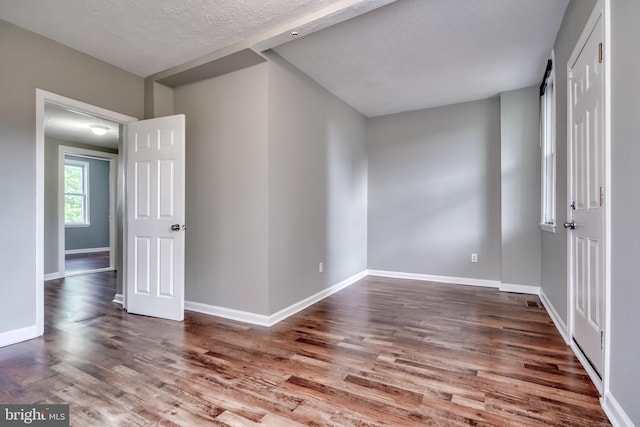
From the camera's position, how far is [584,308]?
2.11 m

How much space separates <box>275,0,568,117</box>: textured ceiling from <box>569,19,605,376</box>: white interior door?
67 centimetres

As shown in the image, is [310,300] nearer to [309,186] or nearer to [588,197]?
[309,186]

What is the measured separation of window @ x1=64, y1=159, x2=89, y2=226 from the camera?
773 cm

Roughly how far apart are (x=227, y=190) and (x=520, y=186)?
11.7ft

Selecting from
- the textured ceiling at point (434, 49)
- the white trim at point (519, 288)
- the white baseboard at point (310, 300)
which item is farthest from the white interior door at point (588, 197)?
the white baseboard at point (310, 300)

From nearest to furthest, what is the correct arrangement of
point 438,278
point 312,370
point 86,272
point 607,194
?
point 607,194, point 312,370, point 438,278, point 86,272

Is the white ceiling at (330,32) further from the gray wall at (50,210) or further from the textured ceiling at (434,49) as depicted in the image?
the gray wall at (50,210)

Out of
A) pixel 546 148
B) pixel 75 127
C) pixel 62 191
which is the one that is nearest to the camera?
pixel 546 148

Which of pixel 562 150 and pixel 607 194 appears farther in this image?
pixel 562 150

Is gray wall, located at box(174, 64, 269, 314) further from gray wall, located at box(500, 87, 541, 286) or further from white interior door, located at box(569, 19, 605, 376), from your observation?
gray wall, located at box(500, 87, 541, 286)

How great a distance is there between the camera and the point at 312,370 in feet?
6.93

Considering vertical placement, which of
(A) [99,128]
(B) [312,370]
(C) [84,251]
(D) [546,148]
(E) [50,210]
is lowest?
(B) [312,370]
